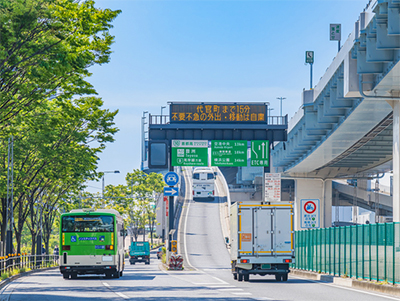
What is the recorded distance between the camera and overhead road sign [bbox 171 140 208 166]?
4528 centimetres

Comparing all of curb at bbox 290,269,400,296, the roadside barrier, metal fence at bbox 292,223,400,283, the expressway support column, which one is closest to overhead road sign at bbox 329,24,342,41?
metal fence at bbox 292,223,400,283

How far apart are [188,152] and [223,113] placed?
12.4 feet

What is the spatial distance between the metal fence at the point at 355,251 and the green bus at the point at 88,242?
9.47m

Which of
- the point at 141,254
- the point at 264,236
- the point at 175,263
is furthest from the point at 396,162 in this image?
the point at 141,254

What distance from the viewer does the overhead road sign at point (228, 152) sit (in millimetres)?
44763

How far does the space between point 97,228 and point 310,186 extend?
35.5 meters

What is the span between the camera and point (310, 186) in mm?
59688

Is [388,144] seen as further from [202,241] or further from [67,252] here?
[202,241]

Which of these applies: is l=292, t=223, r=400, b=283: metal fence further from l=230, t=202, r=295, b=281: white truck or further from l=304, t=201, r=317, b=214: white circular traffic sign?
l=304, t=201, r=317, b=214: white circular traffic sign

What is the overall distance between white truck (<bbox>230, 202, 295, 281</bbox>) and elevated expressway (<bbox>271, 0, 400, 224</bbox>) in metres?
4.16

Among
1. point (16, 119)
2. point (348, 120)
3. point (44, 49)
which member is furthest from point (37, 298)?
point (348, 120)

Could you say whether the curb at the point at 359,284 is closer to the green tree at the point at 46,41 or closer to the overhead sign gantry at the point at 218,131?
the green tree at the point at 46,41

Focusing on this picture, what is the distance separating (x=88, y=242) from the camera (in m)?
27.2

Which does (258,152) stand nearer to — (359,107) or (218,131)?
(218,131)
